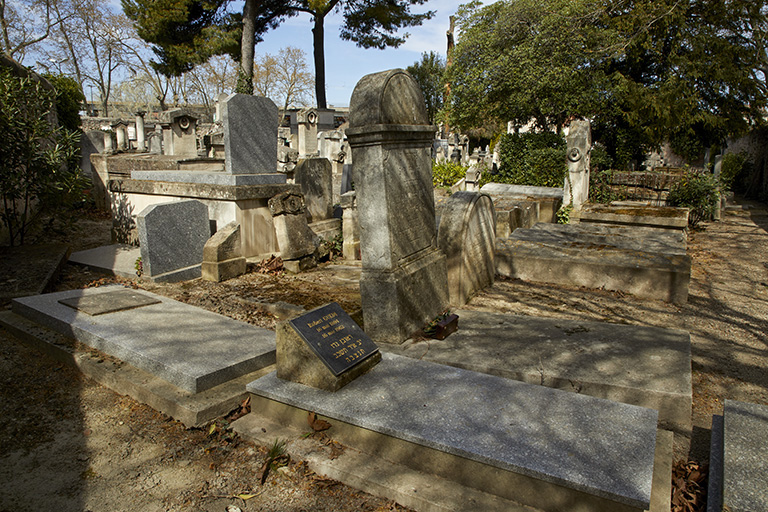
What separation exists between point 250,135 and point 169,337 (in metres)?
4.07

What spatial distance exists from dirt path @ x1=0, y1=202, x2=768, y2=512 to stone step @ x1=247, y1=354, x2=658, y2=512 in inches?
12.8

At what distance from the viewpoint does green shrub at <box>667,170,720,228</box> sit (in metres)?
11.3

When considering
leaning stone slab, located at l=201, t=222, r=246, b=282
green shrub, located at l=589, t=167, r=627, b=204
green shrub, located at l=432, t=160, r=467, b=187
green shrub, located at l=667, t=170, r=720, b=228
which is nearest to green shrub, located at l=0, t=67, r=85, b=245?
leaning stone slab, located at l=201, t=222, r=246, b=282

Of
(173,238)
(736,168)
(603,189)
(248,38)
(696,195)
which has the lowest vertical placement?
(173,238)

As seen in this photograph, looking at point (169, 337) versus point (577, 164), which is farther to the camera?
point (577, 164)

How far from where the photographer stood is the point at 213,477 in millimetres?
2703

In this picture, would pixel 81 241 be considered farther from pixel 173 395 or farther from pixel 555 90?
pixel 555 90

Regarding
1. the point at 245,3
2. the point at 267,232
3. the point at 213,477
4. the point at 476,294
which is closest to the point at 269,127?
the point at 267,232

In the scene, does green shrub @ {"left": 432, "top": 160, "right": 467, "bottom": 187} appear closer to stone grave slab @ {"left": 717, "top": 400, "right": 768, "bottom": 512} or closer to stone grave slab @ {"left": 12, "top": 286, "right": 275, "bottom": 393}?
stone grave slab @ {"left": 12, "top": 286, "right": 275, "bottom": 393}

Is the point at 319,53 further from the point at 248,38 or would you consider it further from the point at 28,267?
the point at 28,267

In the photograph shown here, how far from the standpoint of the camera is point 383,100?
389 centimetres

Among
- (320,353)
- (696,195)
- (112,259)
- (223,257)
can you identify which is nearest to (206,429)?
(320,353)

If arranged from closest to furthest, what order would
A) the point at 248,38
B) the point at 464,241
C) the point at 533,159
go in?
the point at 464,241, the point at 533,159, the point at 248,38

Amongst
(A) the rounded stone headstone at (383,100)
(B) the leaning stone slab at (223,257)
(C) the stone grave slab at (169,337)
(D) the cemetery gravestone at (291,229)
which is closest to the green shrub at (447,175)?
(D) the cemetery gravestone at (291,229)
